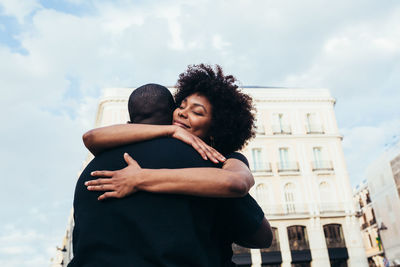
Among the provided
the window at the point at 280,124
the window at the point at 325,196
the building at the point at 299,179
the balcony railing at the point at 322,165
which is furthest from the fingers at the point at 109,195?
the window at the point at 280,124

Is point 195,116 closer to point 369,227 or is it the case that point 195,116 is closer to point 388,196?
point 388,196

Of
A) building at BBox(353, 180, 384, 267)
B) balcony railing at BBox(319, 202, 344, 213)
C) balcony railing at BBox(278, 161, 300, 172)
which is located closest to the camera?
balcony railing at BBox(319, 202, 344, 213)

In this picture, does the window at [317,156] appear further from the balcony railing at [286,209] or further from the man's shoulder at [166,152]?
the man's shoulder at [166,152]

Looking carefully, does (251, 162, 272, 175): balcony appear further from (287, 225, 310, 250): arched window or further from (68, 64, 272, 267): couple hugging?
(68, 64, 272, 267): couple hugging

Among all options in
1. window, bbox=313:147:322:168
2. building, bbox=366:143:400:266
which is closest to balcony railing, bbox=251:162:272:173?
window, bbox=313:147:322:168

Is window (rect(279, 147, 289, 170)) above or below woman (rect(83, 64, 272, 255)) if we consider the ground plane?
above

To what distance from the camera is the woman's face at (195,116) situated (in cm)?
208

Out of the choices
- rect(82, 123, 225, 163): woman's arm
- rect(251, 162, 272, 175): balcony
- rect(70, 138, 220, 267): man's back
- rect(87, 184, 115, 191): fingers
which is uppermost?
rect(251, 162, 272, 175): balcony

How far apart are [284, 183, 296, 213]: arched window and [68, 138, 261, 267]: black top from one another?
2661 centimetres

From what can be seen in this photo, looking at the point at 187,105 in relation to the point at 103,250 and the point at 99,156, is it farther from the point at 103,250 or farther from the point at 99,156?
the point at 103,250

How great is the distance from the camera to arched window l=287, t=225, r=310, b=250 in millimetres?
25969

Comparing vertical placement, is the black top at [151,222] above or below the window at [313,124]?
below

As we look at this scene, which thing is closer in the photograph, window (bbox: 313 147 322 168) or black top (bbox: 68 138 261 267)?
black top (bbox: 68 138 261 267)

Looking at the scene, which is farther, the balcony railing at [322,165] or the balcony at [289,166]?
the balcony railing at [322,165]
